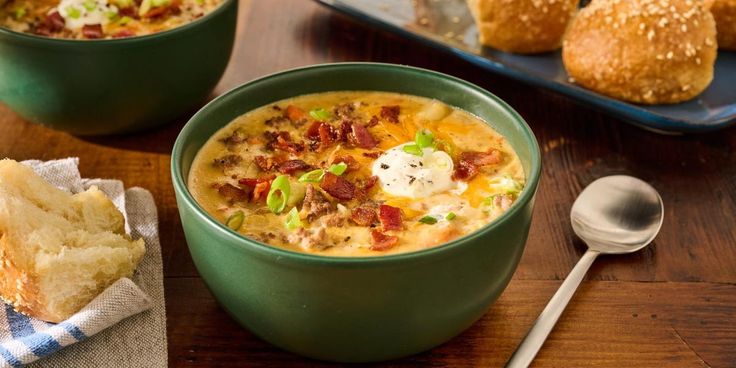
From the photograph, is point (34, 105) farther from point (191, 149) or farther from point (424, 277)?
point (424, 277)

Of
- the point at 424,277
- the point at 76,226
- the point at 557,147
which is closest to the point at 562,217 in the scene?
the point at 557,147

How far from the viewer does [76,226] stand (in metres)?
2.60

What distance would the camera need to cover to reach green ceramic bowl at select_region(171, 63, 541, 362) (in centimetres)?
201

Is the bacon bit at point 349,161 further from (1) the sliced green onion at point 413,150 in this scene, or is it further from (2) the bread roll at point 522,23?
(2) the bread roll at point 522,23

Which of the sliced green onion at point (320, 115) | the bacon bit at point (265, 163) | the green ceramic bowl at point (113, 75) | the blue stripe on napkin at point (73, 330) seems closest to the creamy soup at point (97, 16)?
the green ceramic bowl at point (113, 75)

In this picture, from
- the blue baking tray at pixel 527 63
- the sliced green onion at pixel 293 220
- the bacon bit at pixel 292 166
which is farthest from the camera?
the blue baking tray at pixel 527 63

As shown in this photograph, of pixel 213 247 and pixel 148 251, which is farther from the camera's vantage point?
pixel 148 251

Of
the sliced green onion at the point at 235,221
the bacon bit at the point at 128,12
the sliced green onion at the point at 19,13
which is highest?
the sliced green onion at the point at 235,221

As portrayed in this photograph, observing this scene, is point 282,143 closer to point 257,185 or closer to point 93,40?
point 257,185

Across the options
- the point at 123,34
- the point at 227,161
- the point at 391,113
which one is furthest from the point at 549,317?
the point at 123,34

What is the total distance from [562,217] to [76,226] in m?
1.50

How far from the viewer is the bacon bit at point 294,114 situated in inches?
108

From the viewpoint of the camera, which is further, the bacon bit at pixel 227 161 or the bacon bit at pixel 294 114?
the bacon bit at pixel 294 114

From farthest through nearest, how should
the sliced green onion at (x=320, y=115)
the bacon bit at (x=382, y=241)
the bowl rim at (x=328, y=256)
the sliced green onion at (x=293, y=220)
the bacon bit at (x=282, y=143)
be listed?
the sliced green onion at (x=320, y=115)
the bacon bit at (x=282, y=143)
the sliced green onion at (x=293, y=220)
the bacon bit at (x=382, y=241)
the bowl rim at (x=328, y=256)
